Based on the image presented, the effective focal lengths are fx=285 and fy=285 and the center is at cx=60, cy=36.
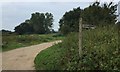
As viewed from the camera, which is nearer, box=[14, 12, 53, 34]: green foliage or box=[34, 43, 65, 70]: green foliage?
box=[34, 43, 65, 70]: green foliage

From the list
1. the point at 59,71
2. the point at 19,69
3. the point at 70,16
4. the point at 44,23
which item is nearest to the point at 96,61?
the point at 59,71

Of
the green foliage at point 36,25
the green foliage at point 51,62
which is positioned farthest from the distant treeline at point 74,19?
the green foliage at point 51,62

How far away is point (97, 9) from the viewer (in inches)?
747

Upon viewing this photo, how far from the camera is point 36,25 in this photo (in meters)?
54.0

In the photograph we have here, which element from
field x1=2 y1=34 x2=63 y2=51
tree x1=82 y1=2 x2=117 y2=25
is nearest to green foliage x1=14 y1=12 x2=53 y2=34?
field x1=2 y1=34 x2=63 y2=51

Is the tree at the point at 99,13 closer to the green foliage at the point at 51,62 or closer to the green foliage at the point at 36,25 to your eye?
the green foliage at the point at 51,62

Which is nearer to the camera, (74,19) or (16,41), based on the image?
(16,41)

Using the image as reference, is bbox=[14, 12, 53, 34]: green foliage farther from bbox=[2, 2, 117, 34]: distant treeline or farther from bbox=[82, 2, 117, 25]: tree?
bbox=[82, 2, 117, 25]: tree

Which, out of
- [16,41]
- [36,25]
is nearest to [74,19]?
[16,41]

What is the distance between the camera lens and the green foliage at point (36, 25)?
53312 millimetres

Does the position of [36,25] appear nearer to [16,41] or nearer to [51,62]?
[16,41]

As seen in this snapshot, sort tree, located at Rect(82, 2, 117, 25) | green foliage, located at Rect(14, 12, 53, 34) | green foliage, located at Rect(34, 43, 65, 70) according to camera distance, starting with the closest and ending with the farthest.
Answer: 1. green foliage, located at Rect(34, 43, 65, 70)
2. tree, located at Rect(82, 2, 117, 25)
3. green foliage, located at Rect(14, 12, 53, 34)

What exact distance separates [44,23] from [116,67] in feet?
164

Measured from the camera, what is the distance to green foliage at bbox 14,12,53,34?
53312 mm
